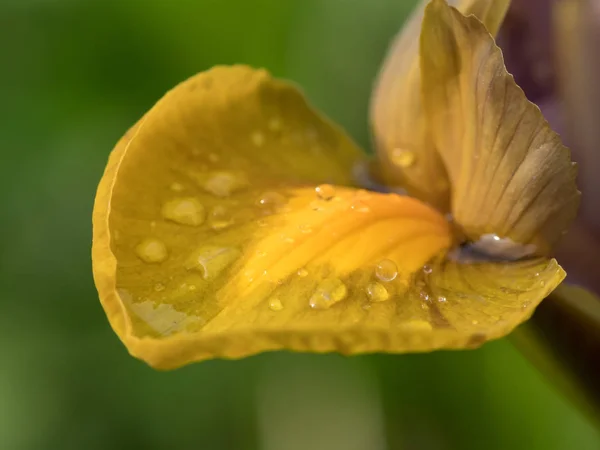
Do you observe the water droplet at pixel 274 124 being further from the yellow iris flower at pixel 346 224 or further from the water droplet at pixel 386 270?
the water droplet at pixel 386 270

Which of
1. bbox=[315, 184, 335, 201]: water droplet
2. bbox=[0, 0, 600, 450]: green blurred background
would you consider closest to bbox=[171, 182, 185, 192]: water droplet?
bbox=[315, 184, 335, 201]: water droplet

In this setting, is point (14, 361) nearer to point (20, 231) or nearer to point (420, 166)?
point (20, 231)

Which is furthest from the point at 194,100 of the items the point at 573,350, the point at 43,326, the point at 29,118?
the point at 29,118

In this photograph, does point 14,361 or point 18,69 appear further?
point 18,69

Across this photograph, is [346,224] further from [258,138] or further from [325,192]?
[258,138]

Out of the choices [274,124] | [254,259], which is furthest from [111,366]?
[254,259]

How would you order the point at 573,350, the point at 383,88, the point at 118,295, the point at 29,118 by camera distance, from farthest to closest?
the point at 29,118 → the point at 383,88 → the point at 573,350 → the point at 118,295

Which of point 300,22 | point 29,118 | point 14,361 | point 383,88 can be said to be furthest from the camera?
point 300,22

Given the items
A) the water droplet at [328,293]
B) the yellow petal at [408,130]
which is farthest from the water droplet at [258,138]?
the water droplet at [328,293]
